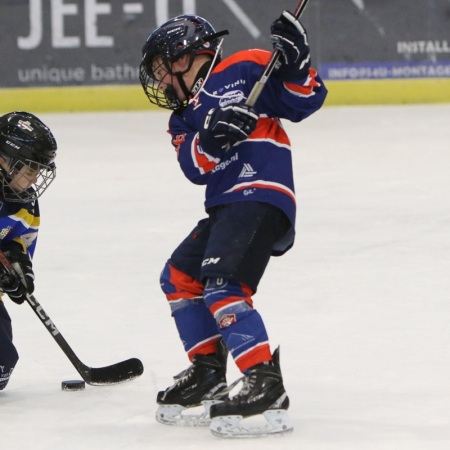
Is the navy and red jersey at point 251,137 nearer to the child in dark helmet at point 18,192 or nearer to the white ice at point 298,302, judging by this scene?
the child in dark helmet at point 18,192

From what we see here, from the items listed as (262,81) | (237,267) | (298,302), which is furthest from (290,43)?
(298,302)

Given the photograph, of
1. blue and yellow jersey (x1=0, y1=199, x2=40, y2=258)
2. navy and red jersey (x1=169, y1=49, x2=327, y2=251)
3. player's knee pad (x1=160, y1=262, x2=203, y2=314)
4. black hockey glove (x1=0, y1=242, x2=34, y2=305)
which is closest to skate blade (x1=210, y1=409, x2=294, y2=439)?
player's knee pad (x1=160, y1=262, x2=203, y2=314)

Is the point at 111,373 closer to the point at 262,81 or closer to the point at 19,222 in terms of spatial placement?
the point at 19,222

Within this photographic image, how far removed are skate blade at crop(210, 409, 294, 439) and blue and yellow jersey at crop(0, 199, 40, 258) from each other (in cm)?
78

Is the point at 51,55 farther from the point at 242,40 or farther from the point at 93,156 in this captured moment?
the point at 93,156

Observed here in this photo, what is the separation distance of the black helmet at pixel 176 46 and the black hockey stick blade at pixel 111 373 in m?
0.71

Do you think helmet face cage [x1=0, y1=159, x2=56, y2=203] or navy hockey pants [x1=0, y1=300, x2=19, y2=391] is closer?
helmet face cage [x1=0, y1=159, x2=56, y2=203]

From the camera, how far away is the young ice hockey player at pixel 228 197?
2.58 metres

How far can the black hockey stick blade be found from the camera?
10.0ft

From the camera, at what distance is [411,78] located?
923cm

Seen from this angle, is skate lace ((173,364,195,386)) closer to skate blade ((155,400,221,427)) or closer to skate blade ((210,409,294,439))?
skate blade ((155,400,221,427))

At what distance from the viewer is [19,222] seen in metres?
3.05

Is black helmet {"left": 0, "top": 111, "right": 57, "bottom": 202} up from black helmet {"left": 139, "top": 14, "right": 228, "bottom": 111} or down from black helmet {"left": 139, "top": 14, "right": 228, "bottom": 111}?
down

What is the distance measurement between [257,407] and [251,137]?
23.1 inches
